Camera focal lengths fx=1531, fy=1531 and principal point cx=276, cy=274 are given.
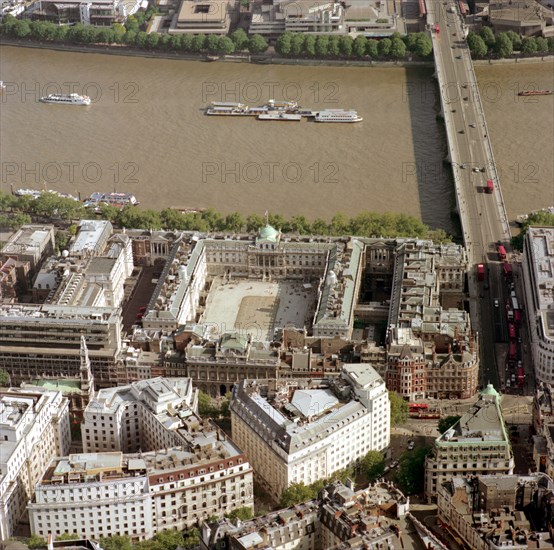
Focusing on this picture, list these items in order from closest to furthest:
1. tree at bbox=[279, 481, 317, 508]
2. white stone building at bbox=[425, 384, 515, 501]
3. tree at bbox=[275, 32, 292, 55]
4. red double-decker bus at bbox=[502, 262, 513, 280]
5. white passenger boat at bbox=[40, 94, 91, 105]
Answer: tree at bbox=[279, 481, 317, 508] < white stone building at bbox=[425, 384, 515, 501] < red double-decker bus at bbox=[502, 262, 513, 280] < white passenger boat at bbox=[40, 94, 91, 105] < tree at bbox=[275, 32, 292, 55]

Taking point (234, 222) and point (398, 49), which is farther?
point (398, 49)

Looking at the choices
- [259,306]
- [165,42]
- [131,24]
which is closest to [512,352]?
[259,306]

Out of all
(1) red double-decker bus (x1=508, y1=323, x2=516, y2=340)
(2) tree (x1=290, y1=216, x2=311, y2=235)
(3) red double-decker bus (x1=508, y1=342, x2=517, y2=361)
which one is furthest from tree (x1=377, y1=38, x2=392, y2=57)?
(3) red double-decker bus (x1=508, y1=342, x2=517, y2=361)

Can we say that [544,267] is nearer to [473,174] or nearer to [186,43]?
[473,174]

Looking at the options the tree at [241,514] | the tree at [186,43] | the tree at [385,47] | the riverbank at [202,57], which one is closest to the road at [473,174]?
the tree at [385,47]

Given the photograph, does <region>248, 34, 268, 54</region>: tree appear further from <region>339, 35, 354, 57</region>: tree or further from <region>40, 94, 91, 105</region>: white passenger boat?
<region>40, 94, 91, 105</region>: white passenger boat

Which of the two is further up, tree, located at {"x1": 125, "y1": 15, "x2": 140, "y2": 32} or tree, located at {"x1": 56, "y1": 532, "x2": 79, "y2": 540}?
tree, located at {"x1": 125, "y1": 15, "x2": 140, "y2": 32}
